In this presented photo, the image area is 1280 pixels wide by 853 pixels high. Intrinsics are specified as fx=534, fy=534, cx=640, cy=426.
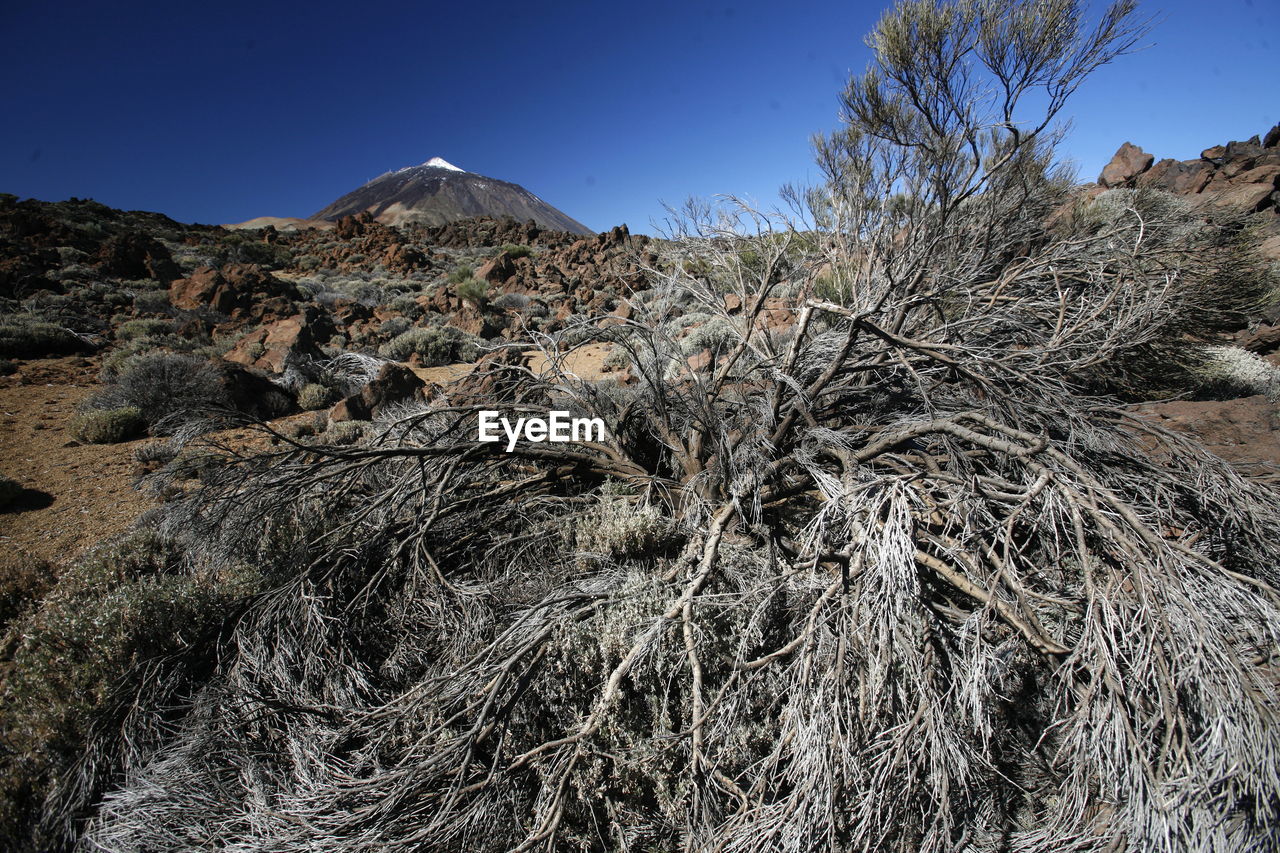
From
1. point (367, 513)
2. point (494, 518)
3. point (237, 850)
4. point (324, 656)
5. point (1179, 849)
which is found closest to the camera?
point (1179, 849)

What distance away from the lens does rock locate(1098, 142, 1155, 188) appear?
15641mm

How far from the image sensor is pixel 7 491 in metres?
4.32

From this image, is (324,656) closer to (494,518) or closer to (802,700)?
(494,518)

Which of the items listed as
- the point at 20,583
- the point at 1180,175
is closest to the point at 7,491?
the point at 20,583

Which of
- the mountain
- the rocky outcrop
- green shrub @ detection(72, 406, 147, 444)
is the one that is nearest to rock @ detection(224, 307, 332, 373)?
green shrub @ detection(72, 406, 147, 444)

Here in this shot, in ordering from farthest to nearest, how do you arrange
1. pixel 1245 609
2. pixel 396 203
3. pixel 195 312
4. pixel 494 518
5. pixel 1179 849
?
pixel 396 203, pixel 195 312, pixel 494 518, pixel 1245 609, pixel 1179 849

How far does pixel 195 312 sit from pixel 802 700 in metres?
13.8

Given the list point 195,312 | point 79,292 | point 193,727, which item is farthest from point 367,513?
point 79,292

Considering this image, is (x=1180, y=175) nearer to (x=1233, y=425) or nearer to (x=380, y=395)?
(x=1233, y=425)

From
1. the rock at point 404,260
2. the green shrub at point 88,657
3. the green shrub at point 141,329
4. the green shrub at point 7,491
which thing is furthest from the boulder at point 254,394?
the rock at point 404,260

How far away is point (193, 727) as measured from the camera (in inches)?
99.7

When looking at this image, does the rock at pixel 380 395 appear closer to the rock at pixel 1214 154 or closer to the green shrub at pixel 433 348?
the green shrub at pixel 433 348

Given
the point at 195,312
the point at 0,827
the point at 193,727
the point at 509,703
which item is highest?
the point at 195,312

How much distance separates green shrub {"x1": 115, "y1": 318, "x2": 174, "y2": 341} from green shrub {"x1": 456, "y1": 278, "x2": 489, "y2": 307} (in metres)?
5.80
